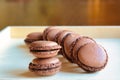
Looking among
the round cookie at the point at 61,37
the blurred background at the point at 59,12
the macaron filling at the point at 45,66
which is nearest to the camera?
the macaron filling at the point at 45,66

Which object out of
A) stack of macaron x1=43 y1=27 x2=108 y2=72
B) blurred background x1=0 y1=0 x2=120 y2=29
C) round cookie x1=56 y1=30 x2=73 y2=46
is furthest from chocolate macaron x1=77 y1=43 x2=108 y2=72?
blurred background x1=0 y1=0 x2=120 y2=29

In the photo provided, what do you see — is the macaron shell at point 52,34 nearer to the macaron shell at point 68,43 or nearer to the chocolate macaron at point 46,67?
the macaron shell at point 68,43

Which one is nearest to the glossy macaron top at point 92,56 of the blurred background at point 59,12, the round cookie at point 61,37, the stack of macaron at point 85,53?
the stack of macaron at point 85,53

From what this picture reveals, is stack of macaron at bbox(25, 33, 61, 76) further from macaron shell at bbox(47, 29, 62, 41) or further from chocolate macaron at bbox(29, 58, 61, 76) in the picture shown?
macaron shell at bbox(47, 29, 62, 41)

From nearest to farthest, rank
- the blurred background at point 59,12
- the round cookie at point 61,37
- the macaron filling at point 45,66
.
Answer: the macaron filling at point 45,66 < the round cookie at point 61,37 < the blurred background at point 59,12

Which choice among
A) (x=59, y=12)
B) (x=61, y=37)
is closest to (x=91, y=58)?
(x=61, y=37)
